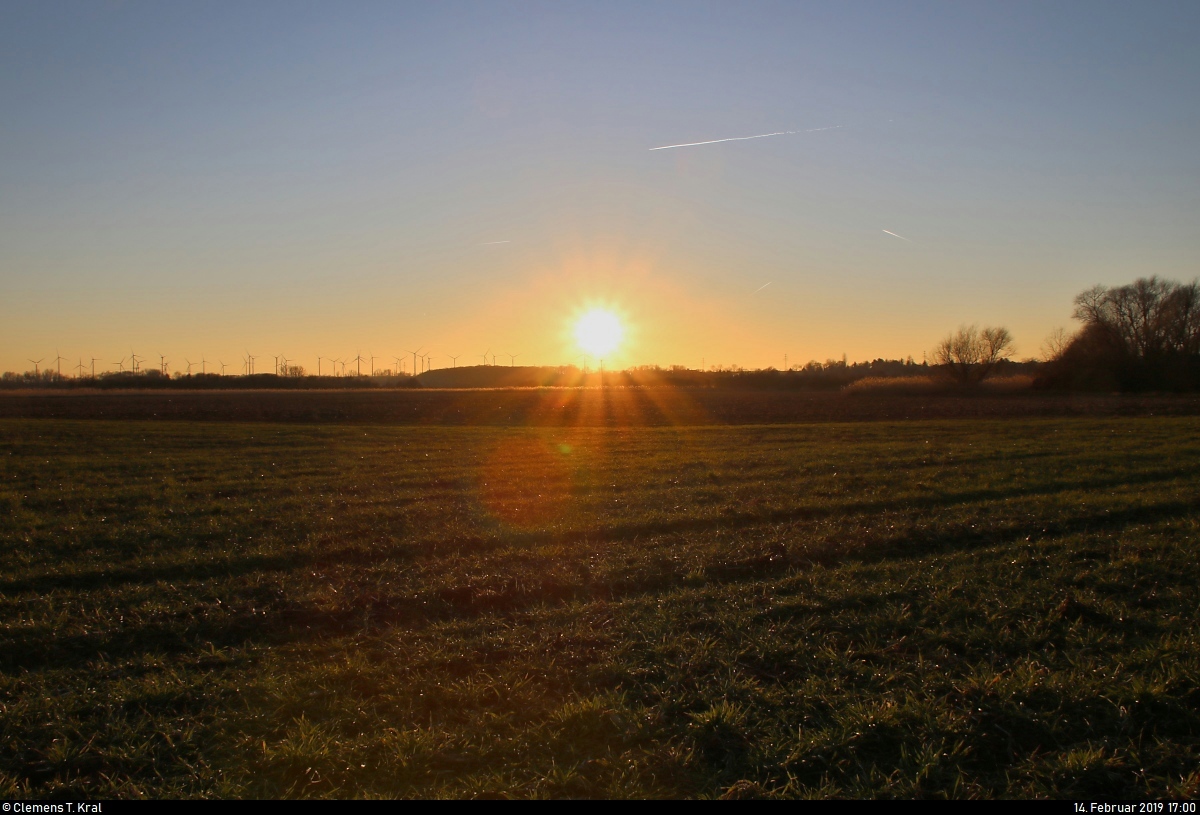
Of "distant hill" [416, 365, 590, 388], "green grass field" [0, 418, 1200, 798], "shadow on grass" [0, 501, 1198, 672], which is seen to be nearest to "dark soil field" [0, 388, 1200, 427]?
"green grass field" [0, 418, 1200, 798]

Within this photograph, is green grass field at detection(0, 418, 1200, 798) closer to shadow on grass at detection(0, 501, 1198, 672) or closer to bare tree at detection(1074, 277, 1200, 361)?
shadow on grass at detection(0, 501, 1198, 672)

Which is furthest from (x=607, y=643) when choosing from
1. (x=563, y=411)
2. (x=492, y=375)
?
(x=492, y=375)

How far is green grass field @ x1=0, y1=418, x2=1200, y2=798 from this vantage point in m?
4.34

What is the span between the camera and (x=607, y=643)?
6352mm

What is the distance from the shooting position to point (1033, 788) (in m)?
4.02

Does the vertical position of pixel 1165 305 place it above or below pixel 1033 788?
above

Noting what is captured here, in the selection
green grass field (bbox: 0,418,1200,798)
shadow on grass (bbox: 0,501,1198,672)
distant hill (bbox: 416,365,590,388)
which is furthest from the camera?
distant hill (bbox: 416,365,590,388)

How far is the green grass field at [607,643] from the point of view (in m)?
4.34

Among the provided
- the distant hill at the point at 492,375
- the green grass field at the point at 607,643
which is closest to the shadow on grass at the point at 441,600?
the green grass field at the point at 607,643

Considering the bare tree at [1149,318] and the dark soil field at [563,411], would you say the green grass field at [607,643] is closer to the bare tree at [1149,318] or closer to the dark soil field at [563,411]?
the dark soil field at [563,411]

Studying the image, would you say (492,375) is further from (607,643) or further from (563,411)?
(607,643)

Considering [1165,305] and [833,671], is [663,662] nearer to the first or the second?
[833,671]

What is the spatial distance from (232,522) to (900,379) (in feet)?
273

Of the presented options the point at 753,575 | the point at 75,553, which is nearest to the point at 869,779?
the point at 753,575
